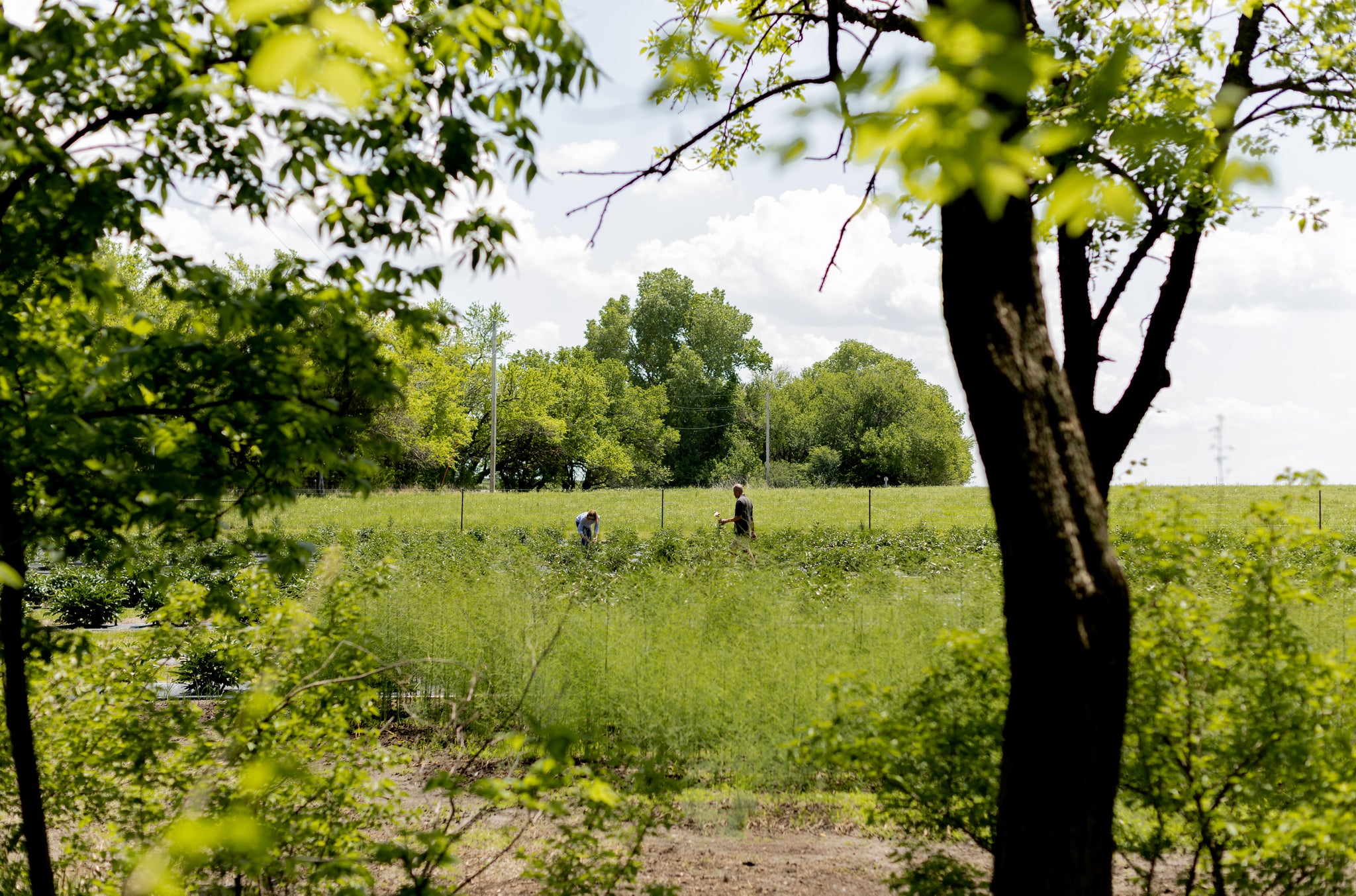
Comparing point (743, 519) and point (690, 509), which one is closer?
point (743, 519)

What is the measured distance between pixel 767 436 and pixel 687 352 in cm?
902

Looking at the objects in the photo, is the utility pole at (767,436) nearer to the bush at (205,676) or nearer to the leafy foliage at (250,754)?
the bush at (205,676)

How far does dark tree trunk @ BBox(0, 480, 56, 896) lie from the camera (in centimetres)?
302

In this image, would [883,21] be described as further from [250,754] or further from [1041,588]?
[250,754]

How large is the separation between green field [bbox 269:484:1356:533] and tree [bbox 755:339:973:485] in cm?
2004

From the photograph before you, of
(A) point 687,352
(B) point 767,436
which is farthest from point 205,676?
(A) point 687,352

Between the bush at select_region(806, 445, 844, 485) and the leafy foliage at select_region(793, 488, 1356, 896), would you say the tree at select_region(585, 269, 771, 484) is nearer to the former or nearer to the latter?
the bush at select_region(806, 445, 844, 485)

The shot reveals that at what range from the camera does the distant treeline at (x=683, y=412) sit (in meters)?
51.7

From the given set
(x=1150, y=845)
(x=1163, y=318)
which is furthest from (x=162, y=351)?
(x=1163, y=318)

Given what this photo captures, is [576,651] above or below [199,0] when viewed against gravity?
→ below

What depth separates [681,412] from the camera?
198 feet

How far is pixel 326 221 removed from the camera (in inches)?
124

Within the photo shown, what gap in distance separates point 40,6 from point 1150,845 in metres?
5.01

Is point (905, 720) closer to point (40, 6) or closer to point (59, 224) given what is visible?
point (59, 224)
